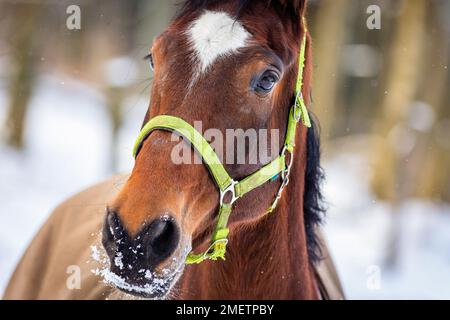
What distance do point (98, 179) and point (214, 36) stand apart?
7.88 m

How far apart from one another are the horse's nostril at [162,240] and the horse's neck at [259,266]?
1.71 feet

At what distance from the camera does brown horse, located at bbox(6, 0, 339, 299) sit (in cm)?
166

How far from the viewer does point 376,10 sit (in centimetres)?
308

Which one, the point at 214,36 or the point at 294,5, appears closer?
the point at 214,36

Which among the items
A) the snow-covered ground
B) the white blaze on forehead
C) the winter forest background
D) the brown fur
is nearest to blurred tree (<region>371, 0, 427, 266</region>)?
the winter forest background

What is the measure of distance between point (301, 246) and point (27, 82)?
8.10 m

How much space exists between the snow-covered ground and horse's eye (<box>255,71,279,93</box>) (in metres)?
4.31

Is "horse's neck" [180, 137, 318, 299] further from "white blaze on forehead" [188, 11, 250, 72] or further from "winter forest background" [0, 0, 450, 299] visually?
"winter forest background" [0, 0, 450, 299]

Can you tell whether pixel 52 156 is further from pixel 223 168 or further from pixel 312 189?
pixel 223 168

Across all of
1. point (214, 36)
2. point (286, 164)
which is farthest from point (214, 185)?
point (214, 36)

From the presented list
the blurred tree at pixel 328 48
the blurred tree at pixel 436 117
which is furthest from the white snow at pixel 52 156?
the blurred tree at pixel 436 117

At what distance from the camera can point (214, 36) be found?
6.20ft
